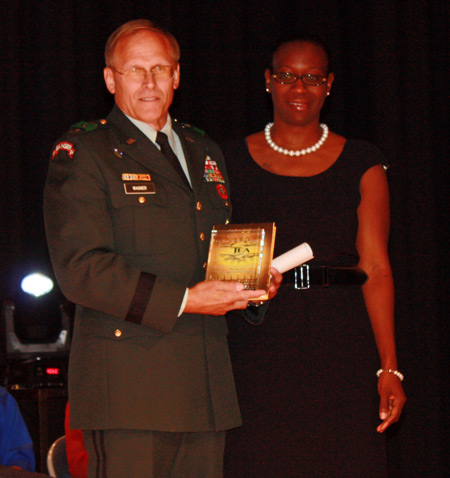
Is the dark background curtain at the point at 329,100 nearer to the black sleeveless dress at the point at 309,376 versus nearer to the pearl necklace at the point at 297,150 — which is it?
the pearl necklace at the point at 297,150

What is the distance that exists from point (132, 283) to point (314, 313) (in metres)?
0.70

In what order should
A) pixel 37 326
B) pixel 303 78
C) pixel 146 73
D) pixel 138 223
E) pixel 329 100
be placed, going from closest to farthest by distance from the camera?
pixel 138 223
pixel 146 73
pixel 303 78
pixel 37 326
pixel 329 100

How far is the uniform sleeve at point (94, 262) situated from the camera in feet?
5.78

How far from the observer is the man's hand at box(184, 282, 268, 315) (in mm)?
1792

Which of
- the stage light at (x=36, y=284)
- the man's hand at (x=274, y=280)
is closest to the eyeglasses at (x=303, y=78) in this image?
the man's hand at (x=274, y=280)

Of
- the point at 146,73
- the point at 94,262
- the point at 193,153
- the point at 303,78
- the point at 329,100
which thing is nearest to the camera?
the point at 94,262

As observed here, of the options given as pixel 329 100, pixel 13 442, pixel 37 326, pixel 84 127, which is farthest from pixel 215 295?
pixel 329 100

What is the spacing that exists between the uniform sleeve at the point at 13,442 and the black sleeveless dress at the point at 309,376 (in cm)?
59

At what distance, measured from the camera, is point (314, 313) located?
2.28 meters

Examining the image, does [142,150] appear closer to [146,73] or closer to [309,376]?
[146,73]

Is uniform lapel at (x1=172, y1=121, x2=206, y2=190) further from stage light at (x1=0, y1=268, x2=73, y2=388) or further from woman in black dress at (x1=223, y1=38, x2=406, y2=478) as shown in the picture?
stage light at (x1=0, y1=268, x2=73, y2=388)

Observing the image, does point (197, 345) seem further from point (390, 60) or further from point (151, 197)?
point (390, 60)

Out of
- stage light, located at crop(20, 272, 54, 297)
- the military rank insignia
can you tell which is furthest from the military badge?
stage light, located at crop(20, 272, 54, 297)

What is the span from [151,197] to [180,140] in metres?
0.28
